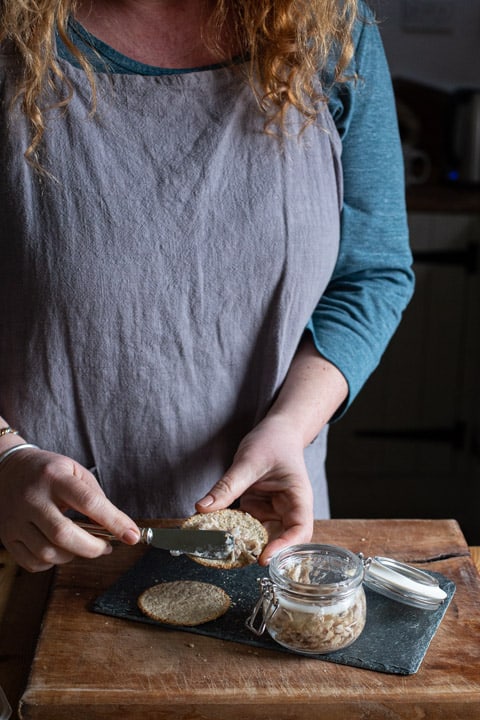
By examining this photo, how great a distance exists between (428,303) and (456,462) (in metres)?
0.54

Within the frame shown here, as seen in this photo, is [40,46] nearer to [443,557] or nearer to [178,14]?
[178,14]

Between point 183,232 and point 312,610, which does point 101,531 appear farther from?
point 183,232

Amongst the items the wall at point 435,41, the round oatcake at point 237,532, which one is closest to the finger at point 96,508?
the round oatcake at point 237,532

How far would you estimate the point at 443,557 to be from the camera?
3.30ft

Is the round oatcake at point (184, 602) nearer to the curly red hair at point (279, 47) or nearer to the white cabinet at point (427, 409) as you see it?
the curly red hair at point (279, 47)

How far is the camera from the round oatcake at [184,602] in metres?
0.85

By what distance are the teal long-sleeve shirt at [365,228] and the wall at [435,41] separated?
6.50ft

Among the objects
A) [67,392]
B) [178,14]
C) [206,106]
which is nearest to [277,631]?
[67,392]

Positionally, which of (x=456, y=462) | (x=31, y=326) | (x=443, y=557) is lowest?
(x=456, y=462)

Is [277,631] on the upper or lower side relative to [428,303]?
upper

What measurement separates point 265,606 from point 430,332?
194 cm

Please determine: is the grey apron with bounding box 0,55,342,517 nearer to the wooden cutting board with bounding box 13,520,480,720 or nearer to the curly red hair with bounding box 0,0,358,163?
the curly red hair with bounding box 0,0,358,163

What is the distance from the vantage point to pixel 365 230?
44.8 inches

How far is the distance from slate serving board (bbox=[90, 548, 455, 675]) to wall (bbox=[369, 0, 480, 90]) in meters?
2.42
